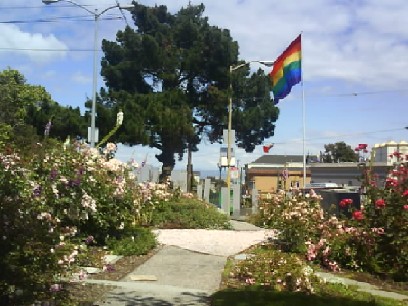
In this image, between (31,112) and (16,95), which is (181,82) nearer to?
(31,112)

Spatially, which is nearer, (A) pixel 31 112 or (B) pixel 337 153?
(A) pixel 31 112

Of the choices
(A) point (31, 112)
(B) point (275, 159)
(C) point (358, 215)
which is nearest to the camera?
(C) point (358, 215)

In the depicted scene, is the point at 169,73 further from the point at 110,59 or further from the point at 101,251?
the point at 101,251

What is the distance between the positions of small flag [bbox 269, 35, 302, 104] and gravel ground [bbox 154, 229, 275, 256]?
12468 mm

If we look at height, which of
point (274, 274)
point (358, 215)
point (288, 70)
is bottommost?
point (274, 274)

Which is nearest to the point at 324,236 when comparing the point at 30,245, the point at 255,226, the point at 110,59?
the point at 30,245

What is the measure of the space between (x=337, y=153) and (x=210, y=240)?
8418 centimetres

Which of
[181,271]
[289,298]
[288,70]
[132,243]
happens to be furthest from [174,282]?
[288,70]

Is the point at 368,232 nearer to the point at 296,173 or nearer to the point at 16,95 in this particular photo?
the point at 16,95

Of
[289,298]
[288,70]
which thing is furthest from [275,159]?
[289,298]

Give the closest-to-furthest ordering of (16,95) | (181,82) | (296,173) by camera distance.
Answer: (181,82), (16,95), (296,173)

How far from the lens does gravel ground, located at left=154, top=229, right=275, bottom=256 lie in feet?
40.7

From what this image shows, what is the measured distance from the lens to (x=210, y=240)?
13695 mm

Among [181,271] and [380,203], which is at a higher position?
[380,203]
